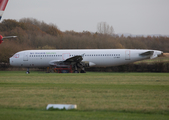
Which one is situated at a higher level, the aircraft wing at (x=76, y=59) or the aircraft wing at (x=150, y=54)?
the aircraft wing at (x=150, y=54)

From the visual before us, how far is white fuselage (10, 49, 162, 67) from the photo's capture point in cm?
3122

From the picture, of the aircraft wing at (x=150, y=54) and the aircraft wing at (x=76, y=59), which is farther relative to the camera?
the aircraft wing at (x=150, y=54)

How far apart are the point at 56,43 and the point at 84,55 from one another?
2133 centimetres

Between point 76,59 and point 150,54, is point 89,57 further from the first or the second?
point 150,54

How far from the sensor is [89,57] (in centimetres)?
3156

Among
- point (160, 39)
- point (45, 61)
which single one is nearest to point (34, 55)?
point (45, 61)

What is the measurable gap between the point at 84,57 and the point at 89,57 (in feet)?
2.01

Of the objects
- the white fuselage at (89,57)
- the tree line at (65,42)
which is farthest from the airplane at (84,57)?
the tree line at (65,42)

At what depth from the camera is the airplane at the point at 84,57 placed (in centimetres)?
3097

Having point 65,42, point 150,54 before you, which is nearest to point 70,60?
point 150,54

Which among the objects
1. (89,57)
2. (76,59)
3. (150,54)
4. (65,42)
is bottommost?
(76,59)

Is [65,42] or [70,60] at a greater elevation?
[65,42]

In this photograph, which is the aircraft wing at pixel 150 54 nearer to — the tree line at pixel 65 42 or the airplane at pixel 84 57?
the airplane at pixel 84 57

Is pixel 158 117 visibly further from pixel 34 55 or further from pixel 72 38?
pixel 72 38
